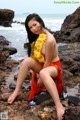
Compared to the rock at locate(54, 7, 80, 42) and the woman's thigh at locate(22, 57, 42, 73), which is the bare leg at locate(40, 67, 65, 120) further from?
the rock at locate(54, 7, 80, 42)

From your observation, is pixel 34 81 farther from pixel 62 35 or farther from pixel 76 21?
pixel 76 21

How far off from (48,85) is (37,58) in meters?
0.71

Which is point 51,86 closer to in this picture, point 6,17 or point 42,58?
point 42,58

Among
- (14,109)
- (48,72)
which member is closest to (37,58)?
(48,72)

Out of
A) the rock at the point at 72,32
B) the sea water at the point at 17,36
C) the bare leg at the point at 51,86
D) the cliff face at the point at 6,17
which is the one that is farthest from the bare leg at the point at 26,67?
the cliff face at the point at 6,17

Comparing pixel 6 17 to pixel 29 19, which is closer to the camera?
pixel 29 19

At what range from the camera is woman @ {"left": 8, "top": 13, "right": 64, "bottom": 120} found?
16.0 feet

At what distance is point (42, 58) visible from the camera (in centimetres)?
534

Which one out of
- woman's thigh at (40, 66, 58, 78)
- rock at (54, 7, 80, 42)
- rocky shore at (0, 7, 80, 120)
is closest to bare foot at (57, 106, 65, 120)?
rocky shore at (0, 7, 80, 120)

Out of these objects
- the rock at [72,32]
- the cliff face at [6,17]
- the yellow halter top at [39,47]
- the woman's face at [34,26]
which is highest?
the woman's face at [34,26]

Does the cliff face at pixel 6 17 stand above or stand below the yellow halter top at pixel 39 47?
below

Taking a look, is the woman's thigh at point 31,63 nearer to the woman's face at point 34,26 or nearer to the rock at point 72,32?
the woman's face at point 34,26

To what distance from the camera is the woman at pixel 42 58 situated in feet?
16.0

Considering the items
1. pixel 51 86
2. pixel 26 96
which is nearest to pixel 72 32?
pixel 26 96
